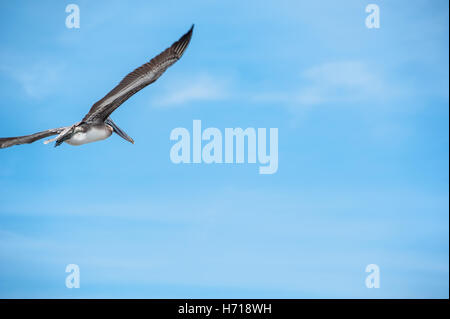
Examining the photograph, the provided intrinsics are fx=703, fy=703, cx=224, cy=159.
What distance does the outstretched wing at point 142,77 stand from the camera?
60.3 feet

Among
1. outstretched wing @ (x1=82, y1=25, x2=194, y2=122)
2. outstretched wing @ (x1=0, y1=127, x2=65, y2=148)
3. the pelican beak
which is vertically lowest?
outstretched wing @ (x1=0, y1=127, x2=65, y2=148)

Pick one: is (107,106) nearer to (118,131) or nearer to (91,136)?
(91,136)

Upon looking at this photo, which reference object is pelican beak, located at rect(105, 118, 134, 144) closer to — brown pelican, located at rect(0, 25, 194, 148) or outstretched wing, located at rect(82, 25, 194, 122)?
brown pelican, located at rect(0, 25, 194, 148)

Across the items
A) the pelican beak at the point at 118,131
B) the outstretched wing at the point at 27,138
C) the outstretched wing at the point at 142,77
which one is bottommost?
the outstretched wing at the point at 27,138

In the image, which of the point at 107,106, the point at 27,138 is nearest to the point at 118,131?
the point at 107,106

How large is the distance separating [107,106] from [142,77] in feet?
4.77

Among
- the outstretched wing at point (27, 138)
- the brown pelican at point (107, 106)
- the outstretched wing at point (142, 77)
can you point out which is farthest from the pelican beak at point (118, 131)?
the outstretched wing at point (27, 138)

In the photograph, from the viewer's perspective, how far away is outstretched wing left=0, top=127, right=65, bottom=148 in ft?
63.6

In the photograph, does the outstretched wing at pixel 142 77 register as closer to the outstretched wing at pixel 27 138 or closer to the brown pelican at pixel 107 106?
the brown pelican at pixel 107 106

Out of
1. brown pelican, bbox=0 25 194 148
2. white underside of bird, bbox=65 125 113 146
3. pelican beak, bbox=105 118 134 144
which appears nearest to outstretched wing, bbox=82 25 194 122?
brown pelican, bbox=0 25 194 148

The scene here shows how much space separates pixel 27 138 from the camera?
19422mm

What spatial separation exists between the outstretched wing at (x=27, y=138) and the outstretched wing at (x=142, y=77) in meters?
1.05
